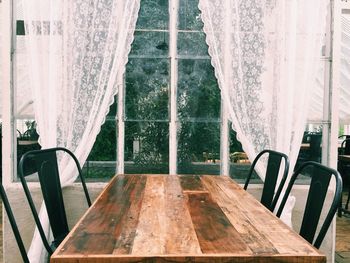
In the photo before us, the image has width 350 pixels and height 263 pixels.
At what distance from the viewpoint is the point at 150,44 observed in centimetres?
287

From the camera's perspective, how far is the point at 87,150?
2.70m

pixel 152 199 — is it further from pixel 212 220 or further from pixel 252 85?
pixel 252 85

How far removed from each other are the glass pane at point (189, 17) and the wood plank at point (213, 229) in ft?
4.86

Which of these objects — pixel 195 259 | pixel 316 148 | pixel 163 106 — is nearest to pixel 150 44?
pixel 163 106

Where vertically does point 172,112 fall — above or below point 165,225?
above

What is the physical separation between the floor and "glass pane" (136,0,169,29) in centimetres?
212

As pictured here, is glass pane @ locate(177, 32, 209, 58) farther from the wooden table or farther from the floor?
the floor

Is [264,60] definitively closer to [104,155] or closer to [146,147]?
[146,147]

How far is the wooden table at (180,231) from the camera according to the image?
1.12 metres

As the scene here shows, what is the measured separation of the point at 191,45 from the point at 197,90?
0.32 m

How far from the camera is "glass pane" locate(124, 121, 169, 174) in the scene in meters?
2.89

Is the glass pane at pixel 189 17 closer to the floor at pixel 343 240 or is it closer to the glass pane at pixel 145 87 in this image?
the glass pane at pixel 145 87

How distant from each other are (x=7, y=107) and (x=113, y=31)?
0.89 m

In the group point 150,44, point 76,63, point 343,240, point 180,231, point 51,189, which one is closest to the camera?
point 180,231
